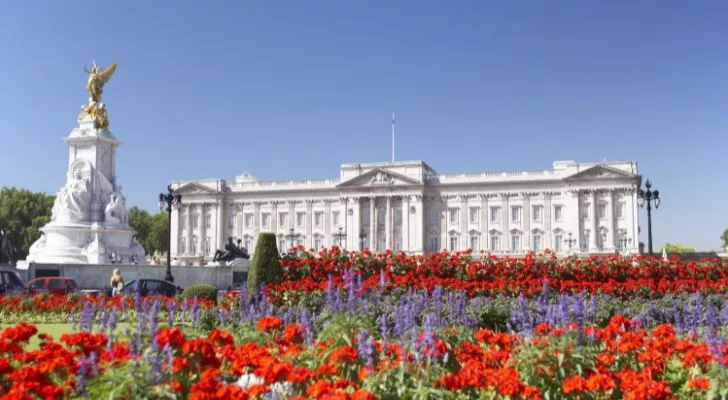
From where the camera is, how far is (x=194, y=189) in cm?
8519

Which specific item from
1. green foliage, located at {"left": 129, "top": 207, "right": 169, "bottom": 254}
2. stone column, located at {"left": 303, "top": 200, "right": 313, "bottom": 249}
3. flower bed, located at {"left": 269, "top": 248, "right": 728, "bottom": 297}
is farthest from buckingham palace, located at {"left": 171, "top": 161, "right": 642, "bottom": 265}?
flower bed, located at {"left": 269, "top": 248, "right": 728, "bottom": 297}

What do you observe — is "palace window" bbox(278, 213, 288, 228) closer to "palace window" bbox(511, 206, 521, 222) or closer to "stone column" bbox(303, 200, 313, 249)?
"stone column" bbox(303, 200, 313, 249)

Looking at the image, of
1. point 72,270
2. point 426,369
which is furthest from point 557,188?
point 426,369

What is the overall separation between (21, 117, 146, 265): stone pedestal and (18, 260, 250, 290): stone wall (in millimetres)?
2112

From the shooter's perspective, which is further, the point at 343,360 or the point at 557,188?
the point at 557,188

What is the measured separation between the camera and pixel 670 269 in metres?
16.7

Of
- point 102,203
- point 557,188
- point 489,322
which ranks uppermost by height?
point 557,188

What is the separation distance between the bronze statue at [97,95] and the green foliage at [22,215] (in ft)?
131

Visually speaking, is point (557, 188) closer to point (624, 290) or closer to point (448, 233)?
point (448, 233)

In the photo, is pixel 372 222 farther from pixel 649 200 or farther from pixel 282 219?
pixel 649 200

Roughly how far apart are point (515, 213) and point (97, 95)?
168 feet

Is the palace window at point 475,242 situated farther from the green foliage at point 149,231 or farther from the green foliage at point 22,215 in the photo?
the green foliage at point 22,215

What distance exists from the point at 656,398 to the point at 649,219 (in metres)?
21.2

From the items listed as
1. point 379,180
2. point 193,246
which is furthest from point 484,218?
point 193,246
